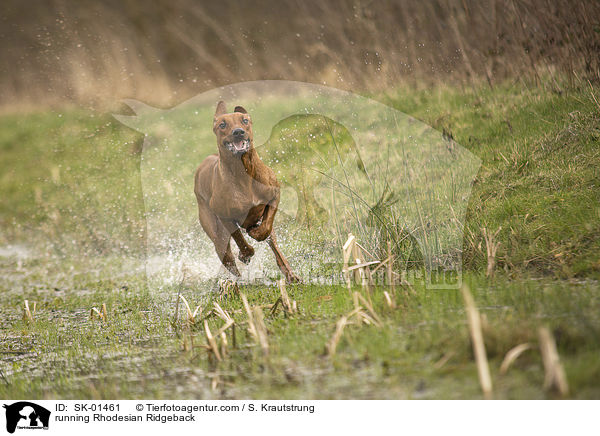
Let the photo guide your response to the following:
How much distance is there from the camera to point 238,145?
16.9ft

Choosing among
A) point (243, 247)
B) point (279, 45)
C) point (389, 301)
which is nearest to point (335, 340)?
point (389, 301)

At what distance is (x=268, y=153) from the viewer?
20.4 feet

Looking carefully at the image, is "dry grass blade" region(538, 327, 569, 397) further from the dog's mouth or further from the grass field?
the dog's mouth

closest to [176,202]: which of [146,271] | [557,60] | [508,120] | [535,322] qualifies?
[146,271]

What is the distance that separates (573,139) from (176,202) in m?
4.52

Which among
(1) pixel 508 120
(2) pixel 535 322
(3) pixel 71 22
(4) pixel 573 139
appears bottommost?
(2) pixel 535 322

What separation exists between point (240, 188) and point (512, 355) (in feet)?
10.6

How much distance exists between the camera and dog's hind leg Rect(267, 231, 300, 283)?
5.46 metres

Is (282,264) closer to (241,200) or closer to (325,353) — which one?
(241,200)

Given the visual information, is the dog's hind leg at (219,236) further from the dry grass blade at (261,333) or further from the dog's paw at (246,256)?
the dry grass blade at (261,333)
